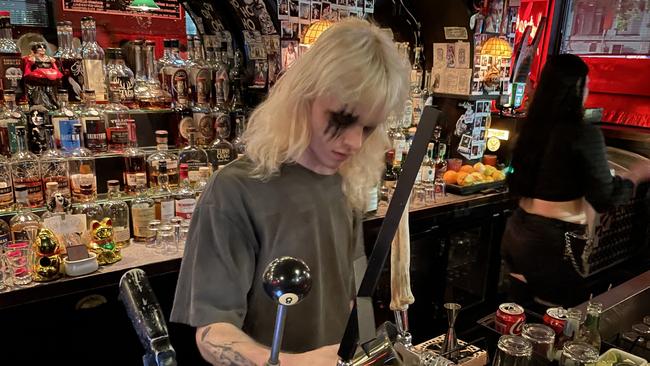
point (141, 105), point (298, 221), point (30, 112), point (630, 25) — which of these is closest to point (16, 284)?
point (30, 112)

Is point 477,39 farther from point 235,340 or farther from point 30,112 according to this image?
point 235,340

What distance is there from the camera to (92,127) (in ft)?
7.21

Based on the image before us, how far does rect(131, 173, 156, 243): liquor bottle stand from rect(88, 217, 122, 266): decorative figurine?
177mm

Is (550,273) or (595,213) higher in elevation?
(595,213)

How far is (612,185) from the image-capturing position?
250cm

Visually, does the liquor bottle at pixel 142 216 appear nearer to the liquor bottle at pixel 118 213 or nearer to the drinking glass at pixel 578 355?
the liquor bottle at pixel 118 213

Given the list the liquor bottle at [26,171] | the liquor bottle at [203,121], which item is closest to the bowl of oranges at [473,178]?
the liquor bottle at [203,121]

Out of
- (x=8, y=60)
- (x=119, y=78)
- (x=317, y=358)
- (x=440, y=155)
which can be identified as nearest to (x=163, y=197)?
(x=119, y=78)

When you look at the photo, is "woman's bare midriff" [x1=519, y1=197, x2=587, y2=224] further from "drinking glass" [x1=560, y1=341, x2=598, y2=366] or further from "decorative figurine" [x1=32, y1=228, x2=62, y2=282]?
"decorative figurine" [x1=32, y1=228, x2=62, y2=282]

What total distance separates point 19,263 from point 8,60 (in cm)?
87

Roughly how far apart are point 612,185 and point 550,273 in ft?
1.85

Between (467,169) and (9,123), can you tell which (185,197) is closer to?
(9,123)

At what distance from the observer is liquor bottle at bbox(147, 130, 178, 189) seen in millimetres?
2307

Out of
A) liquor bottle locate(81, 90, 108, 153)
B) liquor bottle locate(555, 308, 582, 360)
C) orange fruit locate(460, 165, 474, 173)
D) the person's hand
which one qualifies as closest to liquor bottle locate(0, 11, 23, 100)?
liquor bottle locate(81, 90, 108, 153)
